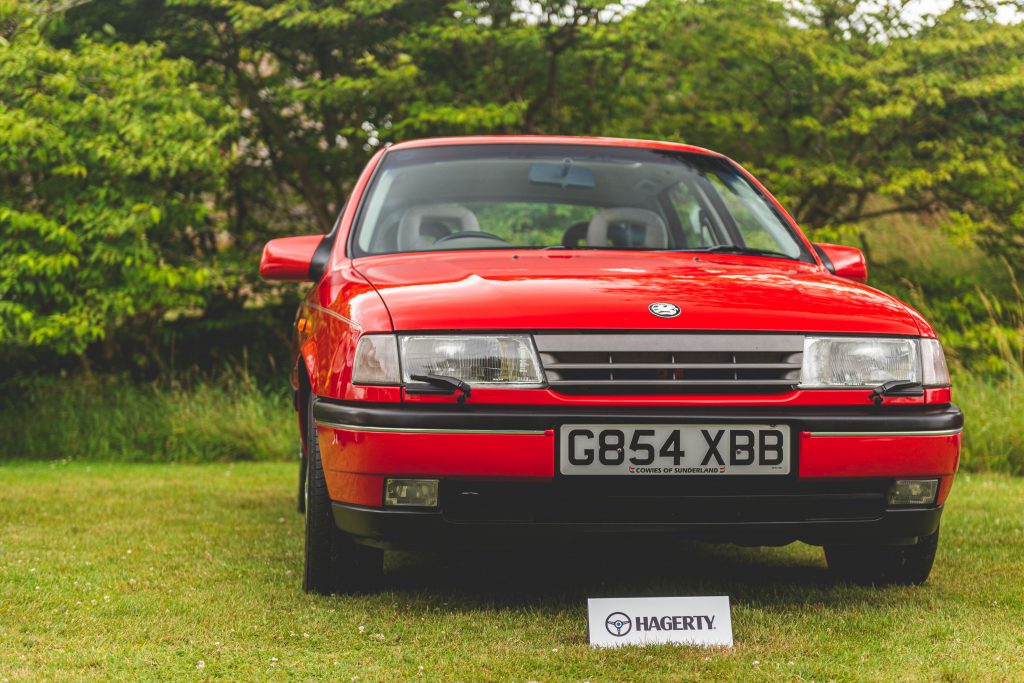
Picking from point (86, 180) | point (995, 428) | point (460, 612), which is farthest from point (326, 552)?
point (86, 180)

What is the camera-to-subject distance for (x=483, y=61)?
39.3 ft

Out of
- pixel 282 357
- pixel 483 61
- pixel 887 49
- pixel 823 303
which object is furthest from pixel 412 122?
pixel 823 303

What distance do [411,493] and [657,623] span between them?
29.8 inches

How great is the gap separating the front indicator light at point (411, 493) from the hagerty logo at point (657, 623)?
1.90 ft

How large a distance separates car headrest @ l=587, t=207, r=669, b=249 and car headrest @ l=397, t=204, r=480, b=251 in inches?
18.4

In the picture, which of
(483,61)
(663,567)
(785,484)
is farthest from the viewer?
(483,61)

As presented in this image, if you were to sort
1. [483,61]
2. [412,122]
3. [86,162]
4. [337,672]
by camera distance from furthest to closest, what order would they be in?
[483,61] → [412,122] → [86,162] → [337,672]

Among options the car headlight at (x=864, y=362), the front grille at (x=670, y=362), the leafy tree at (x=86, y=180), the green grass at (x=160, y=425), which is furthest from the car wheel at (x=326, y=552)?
the leafy tree at (x=86, y=180)

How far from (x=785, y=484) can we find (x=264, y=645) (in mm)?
1463

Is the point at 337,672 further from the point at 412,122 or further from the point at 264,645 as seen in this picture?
the point at 412,122

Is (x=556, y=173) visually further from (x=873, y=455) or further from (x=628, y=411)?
(x=873, y=455)

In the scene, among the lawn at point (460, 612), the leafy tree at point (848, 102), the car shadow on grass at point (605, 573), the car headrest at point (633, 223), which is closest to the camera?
the lawn at point (460, 612)

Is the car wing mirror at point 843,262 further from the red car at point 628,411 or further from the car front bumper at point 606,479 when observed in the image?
the car front bumper at point 606,479

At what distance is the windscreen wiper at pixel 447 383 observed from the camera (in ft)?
10.3
